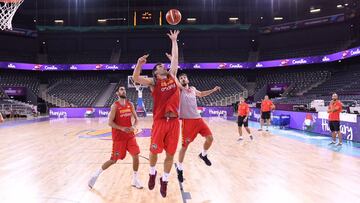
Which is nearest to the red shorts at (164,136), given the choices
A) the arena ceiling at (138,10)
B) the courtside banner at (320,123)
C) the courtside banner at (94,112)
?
the courtside banner at (320,123)

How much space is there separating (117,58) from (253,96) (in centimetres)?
1760

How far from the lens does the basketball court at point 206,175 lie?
5668 millimetres

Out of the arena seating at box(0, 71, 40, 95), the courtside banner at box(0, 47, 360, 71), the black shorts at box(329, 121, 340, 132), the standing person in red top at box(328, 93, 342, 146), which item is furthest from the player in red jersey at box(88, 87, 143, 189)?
the arena seating at box(0, 71, 40, 95)

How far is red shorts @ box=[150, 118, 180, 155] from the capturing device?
508cm

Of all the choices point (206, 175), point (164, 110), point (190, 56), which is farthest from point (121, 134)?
point (190, 56)

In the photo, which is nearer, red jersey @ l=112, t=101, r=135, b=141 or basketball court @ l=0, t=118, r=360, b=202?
basketball court @ l=0, t=118, r=360, b=202

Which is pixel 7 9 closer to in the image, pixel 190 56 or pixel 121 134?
pixel 121 134

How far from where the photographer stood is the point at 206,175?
7.38m

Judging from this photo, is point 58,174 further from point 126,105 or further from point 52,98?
point 52,98

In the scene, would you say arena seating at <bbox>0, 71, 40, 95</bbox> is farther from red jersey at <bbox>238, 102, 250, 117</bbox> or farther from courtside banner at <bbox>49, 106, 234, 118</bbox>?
red jersey at <bbox>238, 102, 250, 117</bbox>

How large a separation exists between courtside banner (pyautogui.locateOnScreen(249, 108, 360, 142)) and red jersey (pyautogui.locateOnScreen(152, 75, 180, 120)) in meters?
10.3

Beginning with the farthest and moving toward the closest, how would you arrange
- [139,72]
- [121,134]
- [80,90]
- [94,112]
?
[80,90], [94,112], [121,134], [139,72]

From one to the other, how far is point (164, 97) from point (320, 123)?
502 inches

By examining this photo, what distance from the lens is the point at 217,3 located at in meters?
44.9
